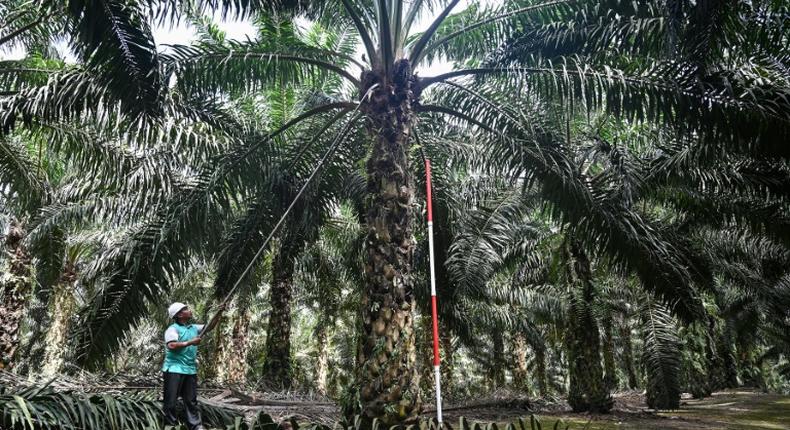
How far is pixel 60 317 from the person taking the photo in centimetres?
1384

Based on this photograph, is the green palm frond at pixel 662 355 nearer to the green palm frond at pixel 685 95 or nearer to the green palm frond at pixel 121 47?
the green palm frond at pixel 685 95

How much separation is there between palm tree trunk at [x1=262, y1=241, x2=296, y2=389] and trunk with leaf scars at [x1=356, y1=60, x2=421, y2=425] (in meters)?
5.98

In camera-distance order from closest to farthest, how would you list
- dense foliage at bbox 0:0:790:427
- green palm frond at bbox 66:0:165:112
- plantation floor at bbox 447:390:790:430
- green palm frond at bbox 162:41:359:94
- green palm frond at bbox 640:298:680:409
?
green palm frond at bbox 66:0:165:112
dense foliage at bbox 0:0:790:427
green palm frond at bbox 162:41:359:94
plantation floor at bbox 447:390:790:430
green palm frond at bbox 640:298:680:409

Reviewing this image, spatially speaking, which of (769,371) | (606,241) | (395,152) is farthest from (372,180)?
(769,371)

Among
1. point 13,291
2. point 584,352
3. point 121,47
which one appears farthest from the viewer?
point 13,291

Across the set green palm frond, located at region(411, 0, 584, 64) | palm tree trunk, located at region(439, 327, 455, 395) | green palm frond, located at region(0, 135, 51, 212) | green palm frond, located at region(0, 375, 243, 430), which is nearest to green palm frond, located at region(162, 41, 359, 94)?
green palm frond, located at region(411, 0, 584, 64)

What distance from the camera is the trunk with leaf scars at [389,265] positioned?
20.5 ft

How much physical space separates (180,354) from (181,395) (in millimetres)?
445

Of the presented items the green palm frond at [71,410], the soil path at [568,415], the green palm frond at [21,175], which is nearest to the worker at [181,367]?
the green palm frond at [71,410]

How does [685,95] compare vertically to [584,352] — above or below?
above

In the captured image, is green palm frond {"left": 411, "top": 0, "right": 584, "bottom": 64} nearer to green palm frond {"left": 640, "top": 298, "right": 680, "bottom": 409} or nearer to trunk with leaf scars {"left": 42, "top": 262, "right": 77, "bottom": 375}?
green palm frond {"left": 640, "top": 298, "right": 680, "bottom": 409}

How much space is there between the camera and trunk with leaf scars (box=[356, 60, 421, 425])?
625cm

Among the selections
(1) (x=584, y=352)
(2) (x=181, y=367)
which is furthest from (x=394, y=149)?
(1) (x=584, y=352)

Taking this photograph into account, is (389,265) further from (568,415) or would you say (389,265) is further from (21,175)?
(21,175)
